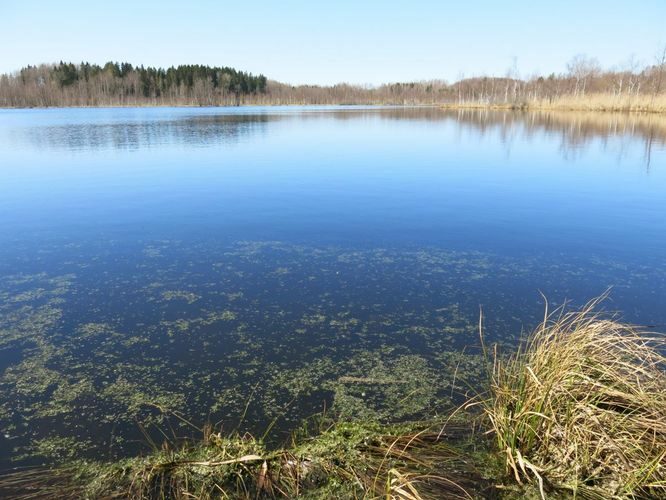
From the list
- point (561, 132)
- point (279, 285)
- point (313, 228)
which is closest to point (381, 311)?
point (279, 285)

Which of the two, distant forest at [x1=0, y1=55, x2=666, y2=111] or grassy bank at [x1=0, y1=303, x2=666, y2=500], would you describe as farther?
distant forest at [x1=0, y1=55, x2=666, y2=111]

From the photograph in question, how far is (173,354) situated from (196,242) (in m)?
2.80

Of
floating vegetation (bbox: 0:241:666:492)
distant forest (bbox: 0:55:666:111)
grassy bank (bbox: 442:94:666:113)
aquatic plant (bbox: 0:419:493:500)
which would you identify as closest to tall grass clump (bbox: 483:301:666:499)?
aquatic plant (bbox: 0:419:493:500)

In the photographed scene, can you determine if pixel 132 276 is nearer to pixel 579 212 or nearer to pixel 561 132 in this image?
pixel 579 212

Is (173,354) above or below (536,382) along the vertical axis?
below

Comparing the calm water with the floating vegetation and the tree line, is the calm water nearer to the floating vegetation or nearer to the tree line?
the floating vegetation

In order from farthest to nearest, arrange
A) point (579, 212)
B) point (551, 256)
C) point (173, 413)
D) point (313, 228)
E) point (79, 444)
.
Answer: point (579, 212) → point (313, 228) → point (551, 256) → point (173, 413) → point (79, 444)

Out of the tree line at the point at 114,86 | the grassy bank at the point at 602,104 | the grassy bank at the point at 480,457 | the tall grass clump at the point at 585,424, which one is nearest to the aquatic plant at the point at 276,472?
the grassy bank at the point at 480,457

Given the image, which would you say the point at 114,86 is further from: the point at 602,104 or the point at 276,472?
the point at 276,472

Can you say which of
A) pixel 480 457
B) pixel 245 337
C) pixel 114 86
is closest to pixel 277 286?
pixel 245 337

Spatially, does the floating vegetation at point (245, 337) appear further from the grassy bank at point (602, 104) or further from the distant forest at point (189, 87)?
the distant forest at point (189, 87)

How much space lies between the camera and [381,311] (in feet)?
13.1

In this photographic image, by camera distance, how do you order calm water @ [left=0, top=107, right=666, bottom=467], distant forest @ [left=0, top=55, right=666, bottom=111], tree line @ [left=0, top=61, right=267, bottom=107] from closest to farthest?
calm water @ [left=0, top=107, right=666, bottom=467] < distant forest @ [left=0, top=55, right=666, bottom=111] < tree line @ [left=0, top=61, right=267, bottom=107]

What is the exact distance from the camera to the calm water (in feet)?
9.23
